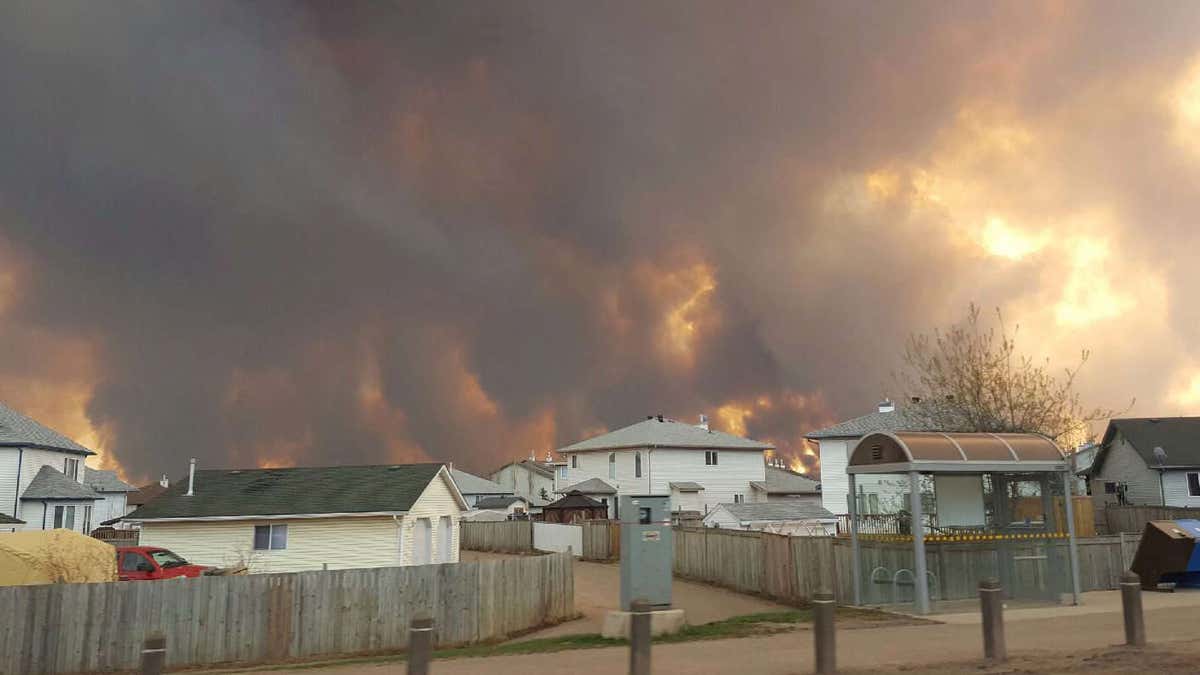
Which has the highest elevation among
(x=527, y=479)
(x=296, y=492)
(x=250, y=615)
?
(x=527, y=479)

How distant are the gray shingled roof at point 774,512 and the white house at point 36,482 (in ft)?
119

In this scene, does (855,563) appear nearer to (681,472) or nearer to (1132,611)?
(1132,611)

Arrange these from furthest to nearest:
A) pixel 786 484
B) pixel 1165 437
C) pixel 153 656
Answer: pixel 786 484, pixel 1165 437, pixel 153 656

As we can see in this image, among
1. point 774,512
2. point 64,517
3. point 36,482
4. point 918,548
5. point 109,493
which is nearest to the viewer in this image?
point 918,548

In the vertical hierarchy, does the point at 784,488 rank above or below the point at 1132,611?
above

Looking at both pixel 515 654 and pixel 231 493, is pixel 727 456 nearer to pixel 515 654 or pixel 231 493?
pixel 231 493

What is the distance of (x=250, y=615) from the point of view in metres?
17.6

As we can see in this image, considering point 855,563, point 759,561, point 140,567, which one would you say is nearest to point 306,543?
point 140,567

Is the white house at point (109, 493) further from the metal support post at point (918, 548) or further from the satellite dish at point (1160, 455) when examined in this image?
the satellite dish at point (1160, 455)

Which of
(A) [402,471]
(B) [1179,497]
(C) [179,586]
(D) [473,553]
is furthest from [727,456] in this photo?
(C) [179,586]

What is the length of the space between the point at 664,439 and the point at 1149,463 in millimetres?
29549

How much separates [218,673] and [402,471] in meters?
17.7

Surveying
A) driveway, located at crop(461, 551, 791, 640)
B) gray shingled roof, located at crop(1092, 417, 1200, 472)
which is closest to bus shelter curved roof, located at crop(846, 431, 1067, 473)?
driveway, located at crop(461, 551, 791, 640)

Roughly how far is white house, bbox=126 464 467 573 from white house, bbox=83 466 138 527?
148 ft
